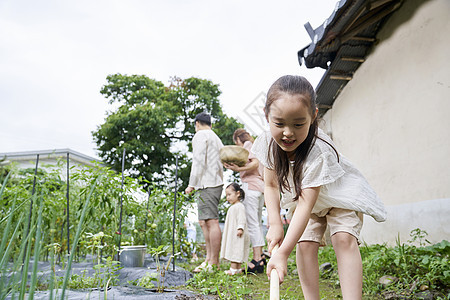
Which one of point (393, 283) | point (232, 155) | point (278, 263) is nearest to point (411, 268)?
point (393, 283)

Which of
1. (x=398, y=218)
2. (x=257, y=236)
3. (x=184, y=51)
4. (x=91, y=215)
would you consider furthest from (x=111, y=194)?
(x=184, y=51)

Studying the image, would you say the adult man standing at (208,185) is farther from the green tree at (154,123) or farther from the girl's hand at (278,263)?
the green tree at (154,123)

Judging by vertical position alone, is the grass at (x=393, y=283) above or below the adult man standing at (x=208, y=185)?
below

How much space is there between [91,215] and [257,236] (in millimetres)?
1597

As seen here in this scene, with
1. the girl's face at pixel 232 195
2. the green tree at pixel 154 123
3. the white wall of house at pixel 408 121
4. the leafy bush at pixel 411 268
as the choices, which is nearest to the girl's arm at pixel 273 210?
the leafy bush at pixel 411 268

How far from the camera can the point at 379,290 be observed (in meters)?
2.26

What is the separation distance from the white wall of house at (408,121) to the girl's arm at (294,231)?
6.62 ft

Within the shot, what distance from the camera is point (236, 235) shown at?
3.34 meters

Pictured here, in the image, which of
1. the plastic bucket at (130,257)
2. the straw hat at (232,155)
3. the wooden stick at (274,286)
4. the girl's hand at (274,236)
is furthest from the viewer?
the straw hat at (232,155)

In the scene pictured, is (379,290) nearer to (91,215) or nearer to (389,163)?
(389,163)

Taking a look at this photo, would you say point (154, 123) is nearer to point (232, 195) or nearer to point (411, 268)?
point (232, 195)

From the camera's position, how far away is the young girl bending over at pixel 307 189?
4.12 ft

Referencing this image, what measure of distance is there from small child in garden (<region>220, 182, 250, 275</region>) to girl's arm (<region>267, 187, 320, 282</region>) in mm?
1973

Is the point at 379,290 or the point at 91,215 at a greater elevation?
the point at 91,215
